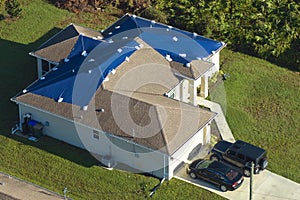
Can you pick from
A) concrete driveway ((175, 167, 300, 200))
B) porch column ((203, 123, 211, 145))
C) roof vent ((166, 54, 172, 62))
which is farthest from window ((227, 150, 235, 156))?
roof vent ((166, 54, 172, 62))

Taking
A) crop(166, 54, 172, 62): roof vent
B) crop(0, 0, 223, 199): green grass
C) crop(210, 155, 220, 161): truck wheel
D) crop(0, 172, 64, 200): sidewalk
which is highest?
crop(166, 54, 172, 62): roof vent

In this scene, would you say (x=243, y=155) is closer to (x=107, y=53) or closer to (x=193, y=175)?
(x=193, y=175)

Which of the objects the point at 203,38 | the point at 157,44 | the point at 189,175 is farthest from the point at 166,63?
the point at 189,175

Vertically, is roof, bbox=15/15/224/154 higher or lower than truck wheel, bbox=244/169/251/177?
higher

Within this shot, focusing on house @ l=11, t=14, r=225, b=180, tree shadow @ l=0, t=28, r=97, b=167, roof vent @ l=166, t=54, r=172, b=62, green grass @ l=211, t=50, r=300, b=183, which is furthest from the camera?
roof vent @ l=166, t=54, r=172, b=62

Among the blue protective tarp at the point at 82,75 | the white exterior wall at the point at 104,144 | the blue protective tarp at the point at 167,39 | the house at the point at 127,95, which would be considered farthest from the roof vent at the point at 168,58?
the white exterior wall at the point at 104,144

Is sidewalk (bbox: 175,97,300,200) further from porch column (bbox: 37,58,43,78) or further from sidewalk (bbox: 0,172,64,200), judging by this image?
→ porch column (bbox: 37,58,43,78)

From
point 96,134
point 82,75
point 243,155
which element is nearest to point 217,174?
point 243,155

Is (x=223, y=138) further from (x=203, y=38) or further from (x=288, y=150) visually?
(x=203, y=38)

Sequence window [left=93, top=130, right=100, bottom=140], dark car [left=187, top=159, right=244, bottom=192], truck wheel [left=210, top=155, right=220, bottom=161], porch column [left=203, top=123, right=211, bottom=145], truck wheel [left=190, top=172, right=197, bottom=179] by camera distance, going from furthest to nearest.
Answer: porch column [left=203, top=123, right=211, bottom=145], truck wheel [left=210, top=155, right=220, bottom=161], window [left=93, top=130, right=100, bottom=140], truck wheel [left=190, top=172, right=197, bottom=179], dark car [left=187, top=159, right=244, bottom=192]
